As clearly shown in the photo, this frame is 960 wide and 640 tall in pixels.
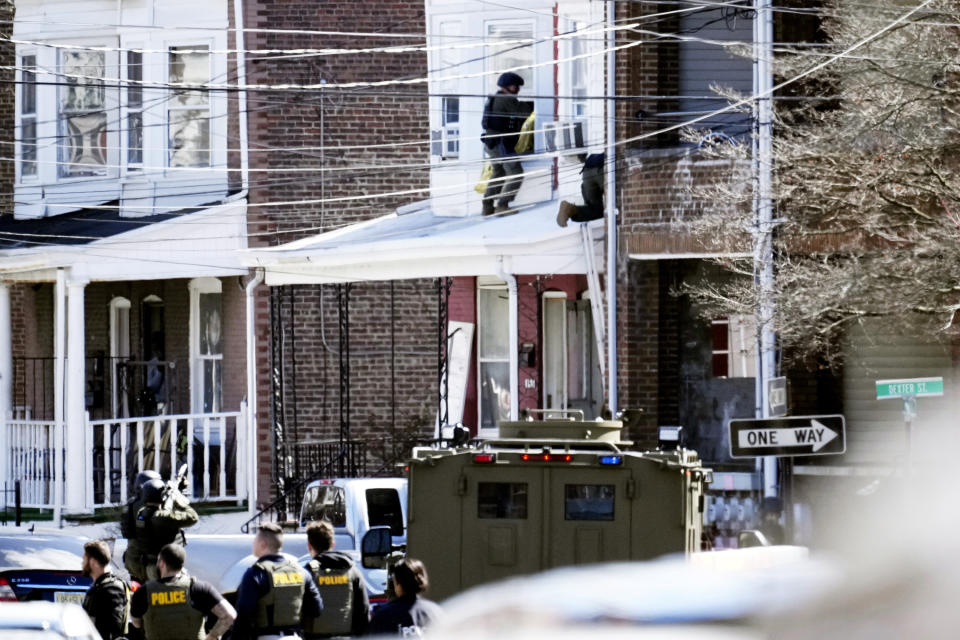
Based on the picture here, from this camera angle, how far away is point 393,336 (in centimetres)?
2248

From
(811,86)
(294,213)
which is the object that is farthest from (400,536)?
(294,213)

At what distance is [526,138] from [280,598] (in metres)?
13.5

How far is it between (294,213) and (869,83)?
1018cm

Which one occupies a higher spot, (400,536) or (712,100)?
(712,100)

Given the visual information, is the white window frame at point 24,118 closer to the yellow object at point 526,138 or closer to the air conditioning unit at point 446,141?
the air conditioning unit at point 446,141

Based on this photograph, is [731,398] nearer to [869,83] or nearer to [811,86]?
[811,86]

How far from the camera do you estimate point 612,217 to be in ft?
63.8

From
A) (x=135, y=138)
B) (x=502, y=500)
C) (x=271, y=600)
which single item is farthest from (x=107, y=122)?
(x=271, y=600)

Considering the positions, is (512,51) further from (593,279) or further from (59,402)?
(59,402)

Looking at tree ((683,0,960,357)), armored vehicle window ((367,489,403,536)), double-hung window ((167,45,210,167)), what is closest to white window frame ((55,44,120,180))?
double-hung window ((167,45,210,167))

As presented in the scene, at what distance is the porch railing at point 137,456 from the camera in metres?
21.9

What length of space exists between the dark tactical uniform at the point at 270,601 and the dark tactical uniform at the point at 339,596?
37 centimetres

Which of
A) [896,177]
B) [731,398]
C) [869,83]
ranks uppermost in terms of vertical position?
[869,83]

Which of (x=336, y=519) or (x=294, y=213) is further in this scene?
(x=294, y=213)
